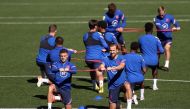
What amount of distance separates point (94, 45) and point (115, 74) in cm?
311

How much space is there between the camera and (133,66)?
15883mm

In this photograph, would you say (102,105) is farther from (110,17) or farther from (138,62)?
(110,17)

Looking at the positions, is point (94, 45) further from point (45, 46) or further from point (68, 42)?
point (68, 42)

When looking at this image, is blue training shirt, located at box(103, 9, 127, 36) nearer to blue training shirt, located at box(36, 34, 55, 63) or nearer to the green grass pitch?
the green grass pitch

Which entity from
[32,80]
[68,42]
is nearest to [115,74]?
[32,80]

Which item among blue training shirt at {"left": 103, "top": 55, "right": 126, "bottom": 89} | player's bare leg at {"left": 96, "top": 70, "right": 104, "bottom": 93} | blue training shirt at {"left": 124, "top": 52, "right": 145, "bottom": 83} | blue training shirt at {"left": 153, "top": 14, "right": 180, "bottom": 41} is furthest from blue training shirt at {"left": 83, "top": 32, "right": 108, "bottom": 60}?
blue training shirt at {"left": 153, "top": 14, "right": 180, "bottom": 41}

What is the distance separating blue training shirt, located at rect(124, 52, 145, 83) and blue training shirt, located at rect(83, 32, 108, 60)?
1898mm

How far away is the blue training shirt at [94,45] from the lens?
1766 centimetres

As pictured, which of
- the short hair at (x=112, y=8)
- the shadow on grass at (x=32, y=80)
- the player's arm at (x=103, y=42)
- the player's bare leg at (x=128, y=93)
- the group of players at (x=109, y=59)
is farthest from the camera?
the short hair at (x=112, y=8)

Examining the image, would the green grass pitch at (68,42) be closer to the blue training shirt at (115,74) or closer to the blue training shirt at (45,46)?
the blue training shirt at (45,46)

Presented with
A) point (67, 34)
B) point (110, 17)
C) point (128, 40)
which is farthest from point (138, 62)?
point (67, 34)

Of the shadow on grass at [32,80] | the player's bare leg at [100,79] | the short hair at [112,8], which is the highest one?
the short hair at [112,8]

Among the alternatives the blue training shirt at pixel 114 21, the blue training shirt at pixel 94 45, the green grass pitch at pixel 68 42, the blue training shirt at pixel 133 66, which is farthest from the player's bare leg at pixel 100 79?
the blue training shirt at pixel 114 21

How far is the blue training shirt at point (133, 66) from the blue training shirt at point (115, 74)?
94 centimetres
